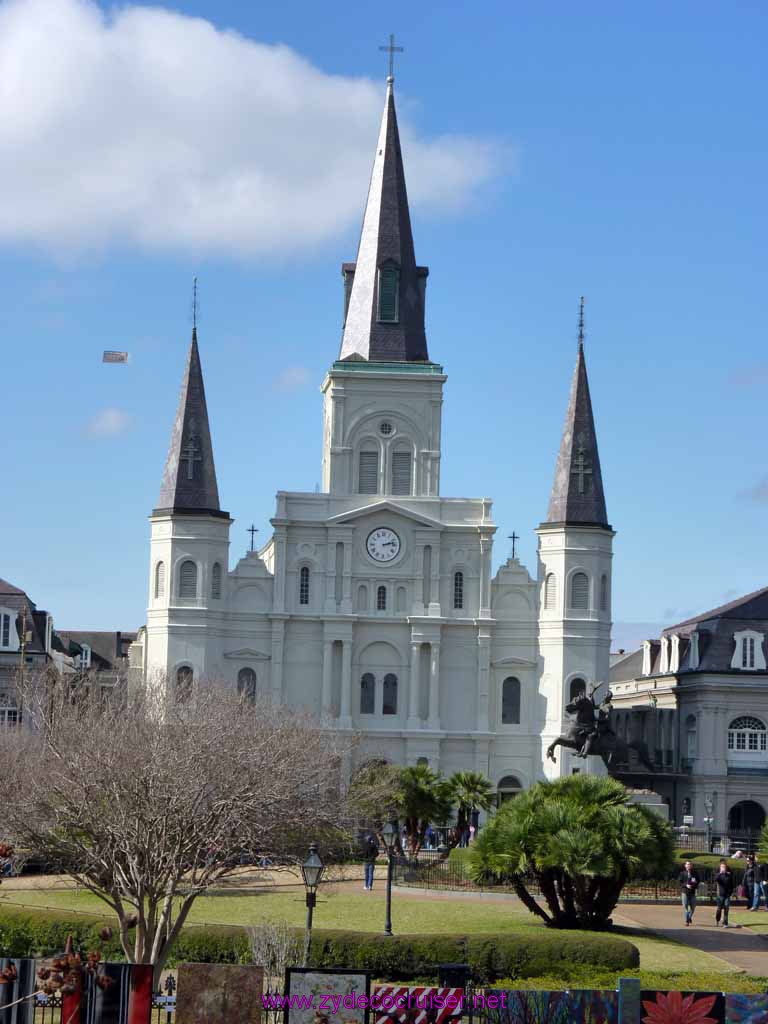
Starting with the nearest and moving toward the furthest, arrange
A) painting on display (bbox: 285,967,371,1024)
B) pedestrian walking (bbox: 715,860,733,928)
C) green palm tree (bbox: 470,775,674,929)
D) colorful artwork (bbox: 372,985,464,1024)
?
1. painting on display (bbox: 285,967,371,1024)
2. colorful artwork (bbox: 372,985,464,1024)
3. green palm tree (bbox: 470,775,674,929)
4. pedestrian walking (bbox: 715,860,733,928)

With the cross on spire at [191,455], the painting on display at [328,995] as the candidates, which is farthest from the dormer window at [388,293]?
the painting on display at [328,995]

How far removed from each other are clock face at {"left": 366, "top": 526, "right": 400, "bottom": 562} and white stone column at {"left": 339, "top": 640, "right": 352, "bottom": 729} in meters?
4.62

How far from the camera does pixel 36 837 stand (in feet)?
119

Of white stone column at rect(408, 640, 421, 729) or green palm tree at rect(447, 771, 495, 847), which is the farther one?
white stone column at rect(408, 640, 421, 729)

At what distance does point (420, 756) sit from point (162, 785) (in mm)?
53077

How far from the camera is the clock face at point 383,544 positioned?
88.4 m

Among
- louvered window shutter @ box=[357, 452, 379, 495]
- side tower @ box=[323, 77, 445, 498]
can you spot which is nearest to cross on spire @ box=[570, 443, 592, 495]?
side tower @ box=[323, 77, 445, 498]

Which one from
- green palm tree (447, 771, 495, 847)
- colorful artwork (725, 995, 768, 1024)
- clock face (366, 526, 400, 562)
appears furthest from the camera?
clock face (366, 526, 400, 562)

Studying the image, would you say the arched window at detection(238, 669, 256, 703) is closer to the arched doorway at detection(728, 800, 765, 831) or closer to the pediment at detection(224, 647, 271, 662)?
the pediment at detection(224, 647, 271, 662)

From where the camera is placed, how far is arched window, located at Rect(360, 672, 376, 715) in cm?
8794

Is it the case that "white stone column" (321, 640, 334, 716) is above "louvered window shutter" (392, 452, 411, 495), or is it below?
below

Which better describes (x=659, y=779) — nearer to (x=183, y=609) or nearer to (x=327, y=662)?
(x=327, y=662)

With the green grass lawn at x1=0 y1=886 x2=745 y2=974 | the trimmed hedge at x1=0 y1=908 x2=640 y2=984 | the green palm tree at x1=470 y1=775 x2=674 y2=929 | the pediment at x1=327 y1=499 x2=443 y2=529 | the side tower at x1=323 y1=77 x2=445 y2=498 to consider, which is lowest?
the green grass lawn at x1=0 y1=886 x2=745 y2=974

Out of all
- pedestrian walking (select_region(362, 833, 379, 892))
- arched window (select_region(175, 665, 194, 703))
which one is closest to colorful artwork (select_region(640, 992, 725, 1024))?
pedestrian walking (select_region(362, 833, 379, 892))
